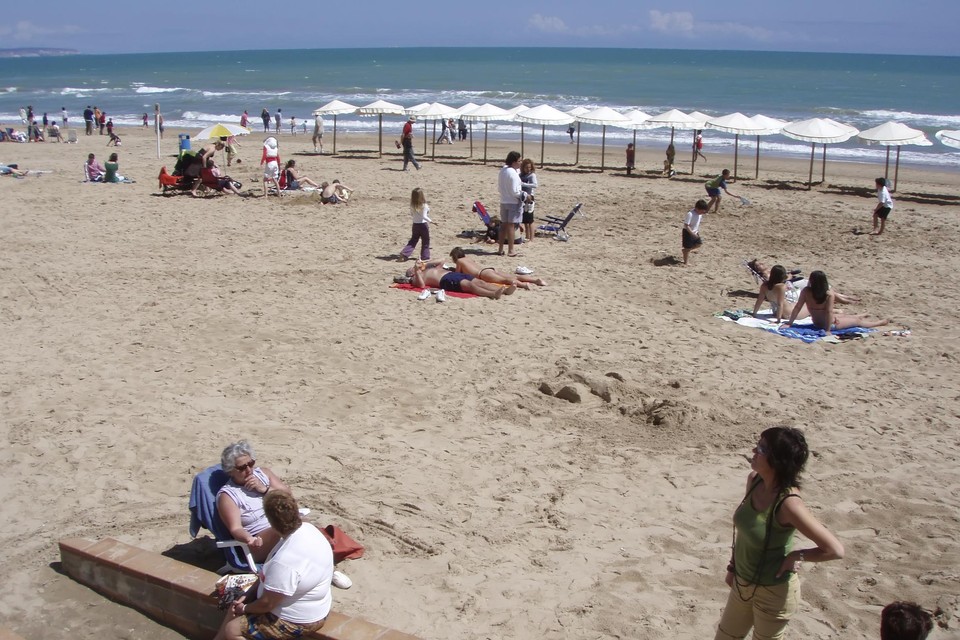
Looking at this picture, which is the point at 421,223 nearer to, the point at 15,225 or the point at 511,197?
the point at 511,197

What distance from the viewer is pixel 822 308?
9.41m

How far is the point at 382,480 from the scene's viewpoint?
238 inches

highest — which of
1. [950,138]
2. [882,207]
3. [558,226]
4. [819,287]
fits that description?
[950,138]

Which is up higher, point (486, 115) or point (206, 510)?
point (486, 115)

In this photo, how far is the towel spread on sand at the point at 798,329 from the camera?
9352 millimetres

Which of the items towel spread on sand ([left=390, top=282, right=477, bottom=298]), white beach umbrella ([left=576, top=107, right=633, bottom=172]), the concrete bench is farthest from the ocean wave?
the concrete bench

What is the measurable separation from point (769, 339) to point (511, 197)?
4461 mm

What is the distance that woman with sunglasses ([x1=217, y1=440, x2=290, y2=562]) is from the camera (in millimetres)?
4719

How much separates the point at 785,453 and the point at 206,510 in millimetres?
3193

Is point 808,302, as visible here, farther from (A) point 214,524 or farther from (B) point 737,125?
(B) point 737,125

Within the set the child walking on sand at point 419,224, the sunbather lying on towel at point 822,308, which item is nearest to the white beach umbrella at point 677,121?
the child walking on sand at point 419,224

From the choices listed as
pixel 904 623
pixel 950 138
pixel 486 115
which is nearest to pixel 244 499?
pixel 904 623

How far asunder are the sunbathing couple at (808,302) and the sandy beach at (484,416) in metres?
0.39

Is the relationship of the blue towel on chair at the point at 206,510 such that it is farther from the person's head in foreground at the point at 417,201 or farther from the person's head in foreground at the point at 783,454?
the person's head in foreground at the point at 417,201
